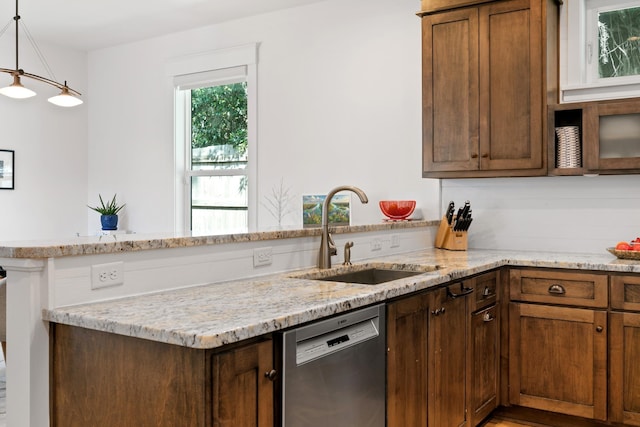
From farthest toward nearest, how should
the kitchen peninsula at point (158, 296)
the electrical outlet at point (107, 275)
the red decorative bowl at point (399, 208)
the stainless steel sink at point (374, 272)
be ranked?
the red decorative bowl at point (399, 208) < the stainless steel sink at point (374, 272) < the electrical outlet at point (107, 275) < the kitchen peninsula at point (158, 296)

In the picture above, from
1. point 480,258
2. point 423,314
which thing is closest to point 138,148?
point 480,258

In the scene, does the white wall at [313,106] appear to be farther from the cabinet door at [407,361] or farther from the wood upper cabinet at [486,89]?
the cabinet door at [407,361]

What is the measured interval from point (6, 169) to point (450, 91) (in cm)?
406

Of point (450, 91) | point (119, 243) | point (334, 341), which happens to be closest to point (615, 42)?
point (450, 91)

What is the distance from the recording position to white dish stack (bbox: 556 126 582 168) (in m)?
3.28

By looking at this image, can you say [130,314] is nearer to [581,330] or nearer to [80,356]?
[80,356]

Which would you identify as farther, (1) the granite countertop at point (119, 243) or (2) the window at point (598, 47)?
(2) the window at point (598, 47)

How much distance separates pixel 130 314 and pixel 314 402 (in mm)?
594

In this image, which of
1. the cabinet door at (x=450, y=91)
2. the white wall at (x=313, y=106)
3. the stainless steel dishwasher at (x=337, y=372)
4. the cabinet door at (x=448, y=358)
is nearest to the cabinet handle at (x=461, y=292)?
the cabinet door at (x=448, y=358)

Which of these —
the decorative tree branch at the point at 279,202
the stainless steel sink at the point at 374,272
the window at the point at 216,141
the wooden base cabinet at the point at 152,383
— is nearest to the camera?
the wooden base cabinet at the point at 152,383

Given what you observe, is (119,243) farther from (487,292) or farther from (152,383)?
(487,292)

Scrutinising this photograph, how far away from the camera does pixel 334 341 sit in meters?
1.81

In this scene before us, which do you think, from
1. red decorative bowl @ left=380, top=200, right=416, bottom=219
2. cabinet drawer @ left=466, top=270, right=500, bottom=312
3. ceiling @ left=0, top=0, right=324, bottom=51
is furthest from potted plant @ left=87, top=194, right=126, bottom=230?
cabinet drawer @ left=466, top=270, right=500, bottom=312

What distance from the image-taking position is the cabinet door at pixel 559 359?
9.55 ft
